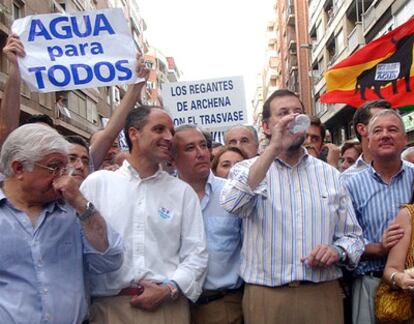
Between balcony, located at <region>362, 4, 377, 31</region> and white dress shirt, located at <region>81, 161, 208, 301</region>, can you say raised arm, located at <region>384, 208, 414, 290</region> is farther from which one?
balcony, located at <region>362, 4, 377, 31</region>

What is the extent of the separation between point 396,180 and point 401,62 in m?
3.26

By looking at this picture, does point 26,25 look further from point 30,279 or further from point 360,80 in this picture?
point 360,80

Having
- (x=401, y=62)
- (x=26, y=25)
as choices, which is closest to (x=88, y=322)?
(x=26, y=25)

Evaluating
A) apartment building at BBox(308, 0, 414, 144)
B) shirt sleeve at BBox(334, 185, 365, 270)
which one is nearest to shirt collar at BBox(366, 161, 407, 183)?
shirt sleeve at BBox(334, 185, 365, 270)

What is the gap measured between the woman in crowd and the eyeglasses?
2.02 m

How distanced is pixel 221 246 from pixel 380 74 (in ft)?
13.5

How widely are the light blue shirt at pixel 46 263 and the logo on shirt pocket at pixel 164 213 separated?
1.32 ft

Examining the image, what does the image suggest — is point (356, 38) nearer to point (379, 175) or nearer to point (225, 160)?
point (225, 160)

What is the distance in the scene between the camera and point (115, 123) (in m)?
3.94

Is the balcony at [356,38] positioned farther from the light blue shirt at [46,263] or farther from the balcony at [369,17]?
the light blue shirt at [46,263]

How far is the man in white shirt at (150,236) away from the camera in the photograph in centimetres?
308

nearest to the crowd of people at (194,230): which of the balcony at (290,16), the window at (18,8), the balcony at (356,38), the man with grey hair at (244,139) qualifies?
the man with grey hair at (244,139)

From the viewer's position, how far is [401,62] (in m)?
6.51

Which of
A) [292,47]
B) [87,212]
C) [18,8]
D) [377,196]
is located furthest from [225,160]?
[292,47]
